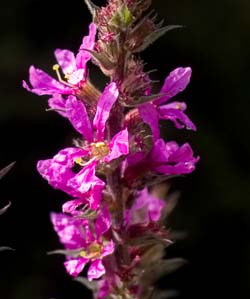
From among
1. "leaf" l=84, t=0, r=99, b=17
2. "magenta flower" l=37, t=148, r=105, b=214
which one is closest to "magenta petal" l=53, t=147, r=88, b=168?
"magenta flower" l=37, t=148, r=105, b=214

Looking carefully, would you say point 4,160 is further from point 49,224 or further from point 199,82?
point 199,82

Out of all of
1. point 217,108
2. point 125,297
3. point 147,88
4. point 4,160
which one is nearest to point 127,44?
point 147,88

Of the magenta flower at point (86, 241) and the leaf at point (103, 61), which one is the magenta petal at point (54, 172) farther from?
the leaf at point (103, 61)

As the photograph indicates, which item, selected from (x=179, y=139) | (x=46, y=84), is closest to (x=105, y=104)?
(x=46, y=84)

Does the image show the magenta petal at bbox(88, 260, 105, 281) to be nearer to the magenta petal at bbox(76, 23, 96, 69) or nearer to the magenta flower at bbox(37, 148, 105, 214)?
the magenta flower at bbox(37, 148, 105, 214)

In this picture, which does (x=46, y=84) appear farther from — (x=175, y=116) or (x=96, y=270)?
(x=96, y=270)

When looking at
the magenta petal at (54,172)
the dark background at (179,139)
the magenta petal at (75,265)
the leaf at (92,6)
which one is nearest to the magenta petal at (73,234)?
the magenta petal at (75,265)
